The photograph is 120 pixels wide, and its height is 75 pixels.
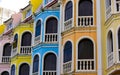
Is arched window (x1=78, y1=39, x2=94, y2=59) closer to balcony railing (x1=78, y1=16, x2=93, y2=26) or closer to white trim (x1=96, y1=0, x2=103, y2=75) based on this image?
white trim (x1=96, y1=0, x2=103, y2=75)

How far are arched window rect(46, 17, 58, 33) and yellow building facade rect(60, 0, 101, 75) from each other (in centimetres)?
201

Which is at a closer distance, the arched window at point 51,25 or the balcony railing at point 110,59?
the balcony railing at point 110,59

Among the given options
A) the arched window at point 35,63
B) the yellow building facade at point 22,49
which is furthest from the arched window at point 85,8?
the yellow building facade at point 22,49

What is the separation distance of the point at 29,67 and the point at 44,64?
14.2 ft

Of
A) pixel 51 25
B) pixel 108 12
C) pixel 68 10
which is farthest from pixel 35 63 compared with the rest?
pixel 108 12

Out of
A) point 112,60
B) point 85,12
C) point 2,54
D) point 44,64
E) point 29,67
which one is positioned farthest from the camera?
point 2,54

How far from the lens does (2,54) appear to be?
3559cm

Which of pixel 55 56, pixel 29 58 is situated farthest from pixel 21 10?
pixel 55 56

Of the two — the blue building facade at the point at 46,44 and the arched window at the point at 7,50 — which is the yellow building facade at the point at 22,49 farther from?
the arched window at the point at 7,50

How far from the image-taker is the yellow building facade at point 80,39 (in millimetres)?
A: 23047

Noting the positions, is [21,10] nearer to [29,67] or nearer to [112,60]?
[29,67]

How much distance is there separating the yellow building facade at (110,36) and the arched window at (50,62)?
5294 mm

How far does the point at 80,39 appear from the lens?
2377 centimetres

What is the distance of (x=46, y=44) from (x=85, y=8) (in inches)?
193
